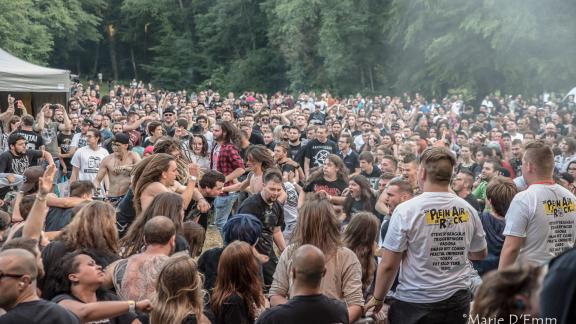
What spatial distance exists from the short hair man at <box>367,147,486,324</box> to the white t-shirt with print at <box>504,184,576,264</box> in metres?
0.48

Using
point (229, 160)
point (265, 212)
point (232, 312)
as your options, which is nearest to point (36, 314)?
point (232, 312)

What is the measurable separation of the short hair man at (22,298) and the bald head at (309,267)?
3.90 ft

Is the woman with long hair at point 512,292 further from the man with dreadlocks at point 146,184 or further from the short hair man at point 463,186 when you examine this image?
the short hair man at point 463,186

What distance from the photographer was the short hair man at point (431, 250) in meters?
4.93

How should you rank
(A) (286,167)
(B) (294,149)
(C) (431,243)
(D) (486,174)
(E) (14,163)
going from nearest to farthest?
(C) (431,243), (D) (486,174), (A) (286,167), (E) (14,163), (B) (294,149)

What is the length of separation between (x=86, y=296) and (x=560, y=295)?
2838 mm

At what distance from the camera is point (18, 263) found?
3848 millimetres

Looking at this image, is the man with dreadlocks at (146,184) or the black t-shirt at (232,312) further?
the man with dreadlocks at (146,184)

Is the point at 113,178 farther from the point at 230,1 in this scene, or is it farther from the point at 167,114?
the point at 230,1

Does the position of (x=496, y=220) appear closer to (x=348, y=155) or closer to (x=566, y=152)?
(x=348, y=155)

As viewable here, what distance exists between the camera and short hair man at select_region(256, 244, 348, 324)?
420cm

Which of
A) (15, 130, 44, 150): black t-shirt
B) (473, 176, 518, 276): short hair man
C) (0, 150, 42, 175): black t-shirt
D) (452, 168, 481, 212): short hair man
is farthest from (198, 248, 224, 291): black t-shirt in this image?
(15, 130, 44, 150): black t-shirt

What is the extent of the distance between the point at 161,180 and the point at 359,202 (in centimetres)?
245

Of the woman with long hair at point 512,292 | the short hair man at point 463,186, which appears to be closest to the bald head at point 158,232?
the woman with long hair at point 512,292
